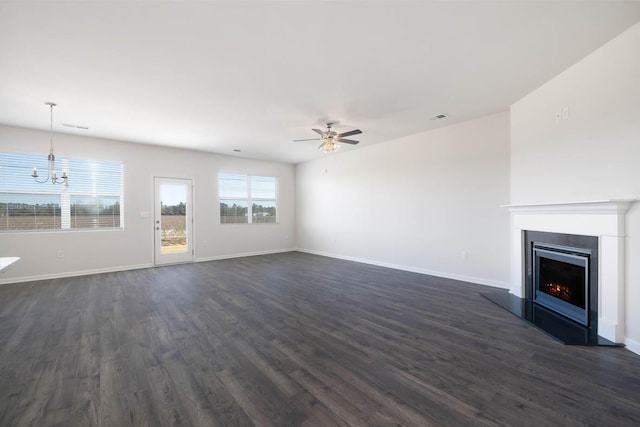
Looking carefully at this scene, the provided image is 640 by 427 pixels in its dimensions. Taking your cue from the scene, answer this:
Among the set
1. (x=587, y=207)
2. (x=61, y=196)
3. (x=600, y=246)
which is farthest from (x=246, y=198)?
(x=600, y=246)

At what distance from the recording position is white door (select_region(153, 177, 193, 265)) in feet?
20.4

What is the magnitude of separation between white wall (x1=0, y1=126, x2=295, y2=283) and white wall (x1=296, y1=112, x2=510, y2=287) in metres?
2.20

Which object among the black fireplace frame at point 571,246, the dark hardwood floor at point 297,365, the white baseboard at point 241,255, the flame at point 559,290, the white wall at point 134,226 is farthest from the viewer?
the white baseboard at point 241,255

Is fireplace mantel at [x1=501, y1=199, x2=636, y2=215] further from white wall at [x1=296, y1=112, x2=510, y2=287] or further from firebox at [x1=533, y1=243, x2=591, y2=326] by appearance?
white wall at [x1=296, y1=112, x2=510, y2=287]

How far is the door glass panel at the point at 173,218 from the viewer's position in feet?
20.7

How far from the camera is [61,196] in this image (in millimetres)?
5223

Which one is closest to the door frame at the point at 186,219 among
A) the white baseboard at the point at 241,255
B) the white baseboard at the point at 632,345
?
→ the white baseboard at the point at 241,255

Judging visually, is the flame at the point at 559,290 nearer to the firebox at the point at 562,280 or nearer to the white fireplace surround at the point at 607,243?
the firebox at the point at 562,280

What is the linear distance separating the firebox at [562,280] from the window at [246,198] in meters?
6.42

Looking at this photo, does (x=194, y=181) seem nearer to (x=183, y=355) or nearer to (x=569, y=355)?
(x=183, y=355)

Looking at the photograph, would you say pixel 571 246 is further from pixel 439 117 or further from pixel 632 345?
pixel 439 117

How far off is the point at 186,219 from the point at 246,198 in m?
1.70

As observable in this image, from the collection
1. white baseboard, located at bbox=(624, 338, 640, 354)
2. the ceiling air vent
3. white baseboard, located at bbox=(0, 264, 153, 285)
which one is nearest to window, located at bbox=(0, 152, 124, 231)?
white baseboard, located at bbox=(0, 264, 153, 285)

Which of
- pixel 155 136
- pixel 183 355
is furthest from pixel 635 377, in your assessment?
pixel 155 136
